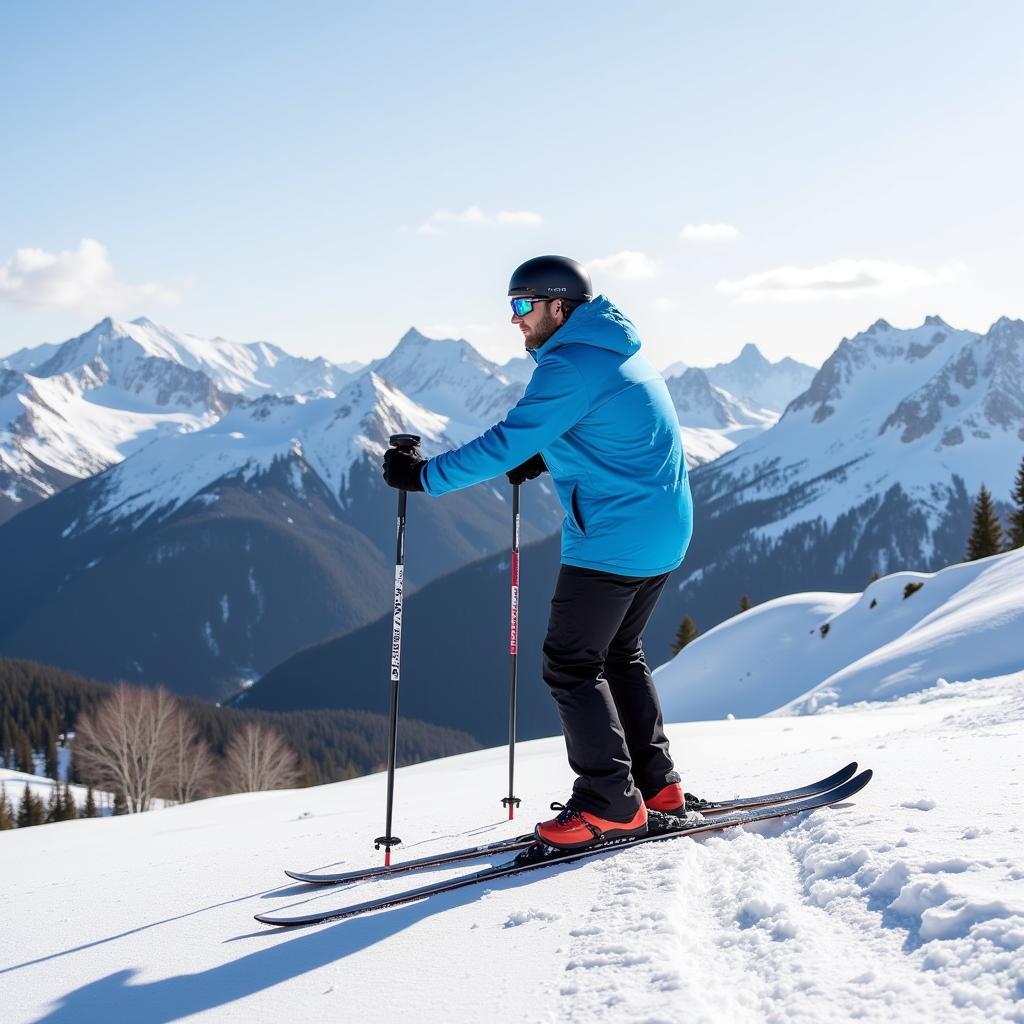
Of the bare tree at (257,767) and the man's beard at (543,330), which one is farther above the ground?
the man's beard at (543,330)

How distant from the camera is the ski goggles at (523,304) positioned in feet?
15.9

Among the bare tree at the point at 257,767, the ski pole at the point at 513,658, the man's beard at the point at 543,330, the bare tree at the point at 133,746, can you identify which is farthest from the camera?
the bare tree at the point at 257,767

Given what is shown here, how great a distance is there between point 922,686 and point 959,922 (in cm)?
1334

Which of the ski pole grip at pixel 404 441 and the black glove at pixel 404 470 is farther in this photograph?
the ski pole grip at pixel 404 441

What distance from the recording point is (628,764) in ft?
15.0

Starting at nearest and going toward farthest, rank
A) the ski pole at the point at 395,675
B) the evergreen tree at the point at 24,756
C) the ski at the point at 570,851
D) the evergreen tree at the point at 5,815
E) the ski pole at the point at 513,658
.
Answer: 1. the ski at the point at 570,851
2. the ski pole at the point at 395,675
3. the ski pole at the point at 513,658
4. the evergreen tree at the point at 5,815
5. the evergreen tree at the point at 24,756

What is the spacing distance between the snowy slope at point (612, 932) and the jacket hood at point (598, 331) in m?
2.59

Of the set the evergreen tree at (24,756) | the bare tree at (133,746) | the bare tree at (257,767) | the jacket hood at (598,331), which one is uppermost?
the jacket hood at (598,331)

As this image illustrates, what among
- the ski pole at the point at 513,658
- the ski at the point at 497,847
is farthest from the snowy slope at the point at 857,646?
the ski pole at the point at 513,658

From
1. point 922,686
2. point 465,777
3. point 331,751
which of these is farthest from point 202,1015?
point 331,751

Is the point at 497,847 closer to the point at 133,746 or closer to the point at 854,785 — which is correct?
the point at 854,785

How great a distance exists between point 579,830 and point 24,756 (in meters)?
118

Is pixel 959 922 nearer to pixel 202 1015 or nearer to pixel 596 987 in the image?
pixel 596 987

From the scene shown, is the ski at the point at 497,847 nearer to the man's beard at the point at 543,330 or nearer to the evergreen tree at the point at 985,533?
the man's beard at the point at 543,330
